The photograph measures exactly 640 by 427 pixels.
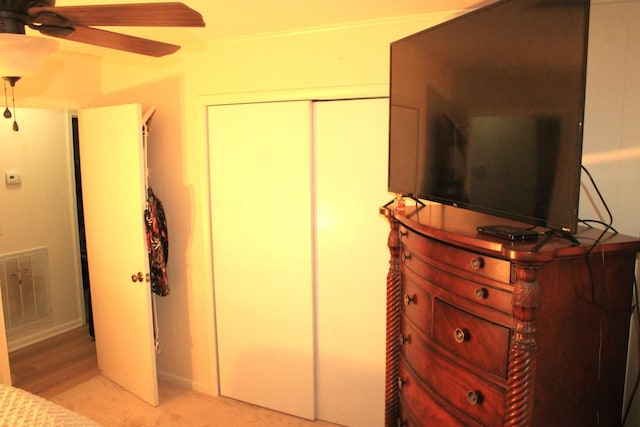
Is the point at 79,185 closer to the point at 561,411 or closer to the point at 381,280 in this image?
the point at 381,280

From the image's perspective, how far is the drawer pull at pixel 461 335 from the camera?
1437mm

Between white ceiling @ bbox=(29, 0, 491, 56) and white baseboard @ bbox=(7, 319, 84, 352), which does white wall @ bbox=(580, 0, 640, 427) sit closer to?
white ceiling @ bbox=(29, 0, 491, 56)

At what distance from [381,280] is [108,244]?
1994 mm

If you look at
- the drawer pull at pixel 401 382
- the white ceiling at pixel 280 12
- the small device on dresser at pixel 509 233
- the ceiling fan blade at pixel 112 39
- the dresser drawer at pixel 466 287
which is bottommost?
the drawer pull at pixel 401 382

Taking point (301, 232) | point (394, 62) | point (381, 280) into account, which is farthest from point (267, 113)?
point (381, 280)

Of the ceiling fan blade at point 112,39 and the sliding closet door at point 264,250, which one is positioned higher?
the ceiling fan blade at point 112,39

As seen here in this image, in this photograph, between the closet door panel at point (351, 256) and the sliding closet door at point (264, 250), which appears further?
the sliding closet door at point (264, 250)

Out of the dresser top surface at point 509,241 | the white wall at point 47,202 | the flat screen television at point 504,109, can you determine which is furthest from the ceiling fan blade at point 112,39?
the white wall at point 47,202

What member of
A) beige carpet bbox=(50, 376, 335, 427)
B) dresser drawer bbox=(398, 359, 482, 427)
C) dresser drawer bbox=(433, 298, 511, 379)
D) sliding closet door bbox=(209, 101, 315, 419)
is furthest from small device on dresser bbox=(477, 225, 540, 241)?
beige carpet bbox=(50, 376, 335, 427)

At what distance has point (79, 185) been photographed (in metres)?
4.19

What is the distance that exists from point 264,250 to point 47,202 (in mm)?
2450

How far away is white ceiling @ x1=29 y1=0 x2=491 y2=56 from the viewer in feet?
6.61

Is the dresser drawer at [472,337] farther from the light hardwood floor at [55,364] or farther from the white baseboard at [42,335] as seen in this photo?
the white baseboard at [42,335]

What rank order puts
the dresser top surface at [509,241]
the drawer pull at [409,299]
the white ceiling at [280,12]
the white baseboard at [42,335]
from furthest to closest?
1. the white baseboard at [42,335]
2. the white ceiling at [280,12]
3. the drawer pull at [409,299]
4. the dresser top surface at [509,241]
